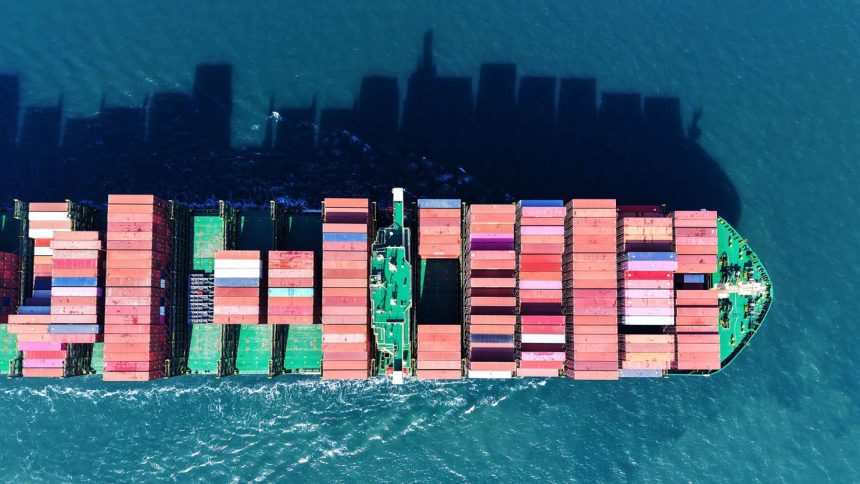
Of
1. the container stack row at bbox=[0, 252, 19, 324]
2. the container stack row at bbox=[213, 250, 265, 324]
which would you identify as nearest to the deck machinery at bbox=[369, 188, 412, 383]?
the container stack row at bbox=[213, 250, 265, 324]

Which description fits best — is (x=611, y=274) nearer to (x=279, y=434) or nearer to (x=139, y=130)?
(x=279, y=434)

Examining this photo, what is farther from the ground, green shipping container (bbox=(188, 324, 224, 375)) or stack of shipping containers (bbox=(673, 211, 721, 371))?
stack of shipping containers (bbox=(673, 211, 721, 371))

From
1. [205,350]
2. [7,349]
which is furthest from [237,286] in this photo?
[7,349]

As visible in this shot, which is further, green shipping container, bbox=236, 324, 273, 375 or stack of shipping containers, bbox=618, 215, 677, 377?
green shipping container, bbox=236, 324, 273, 375

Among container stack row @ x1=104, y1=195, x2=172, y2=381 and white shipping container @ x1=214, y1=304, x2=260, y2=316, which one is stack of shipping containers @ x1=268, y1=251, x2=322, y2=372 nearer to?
white shipping container @ x1=214, y1=304, x2=260, y2=316

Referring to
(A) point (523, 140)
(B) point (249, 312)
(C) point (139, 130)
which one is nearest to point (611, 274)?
(A) point (523, 140)
